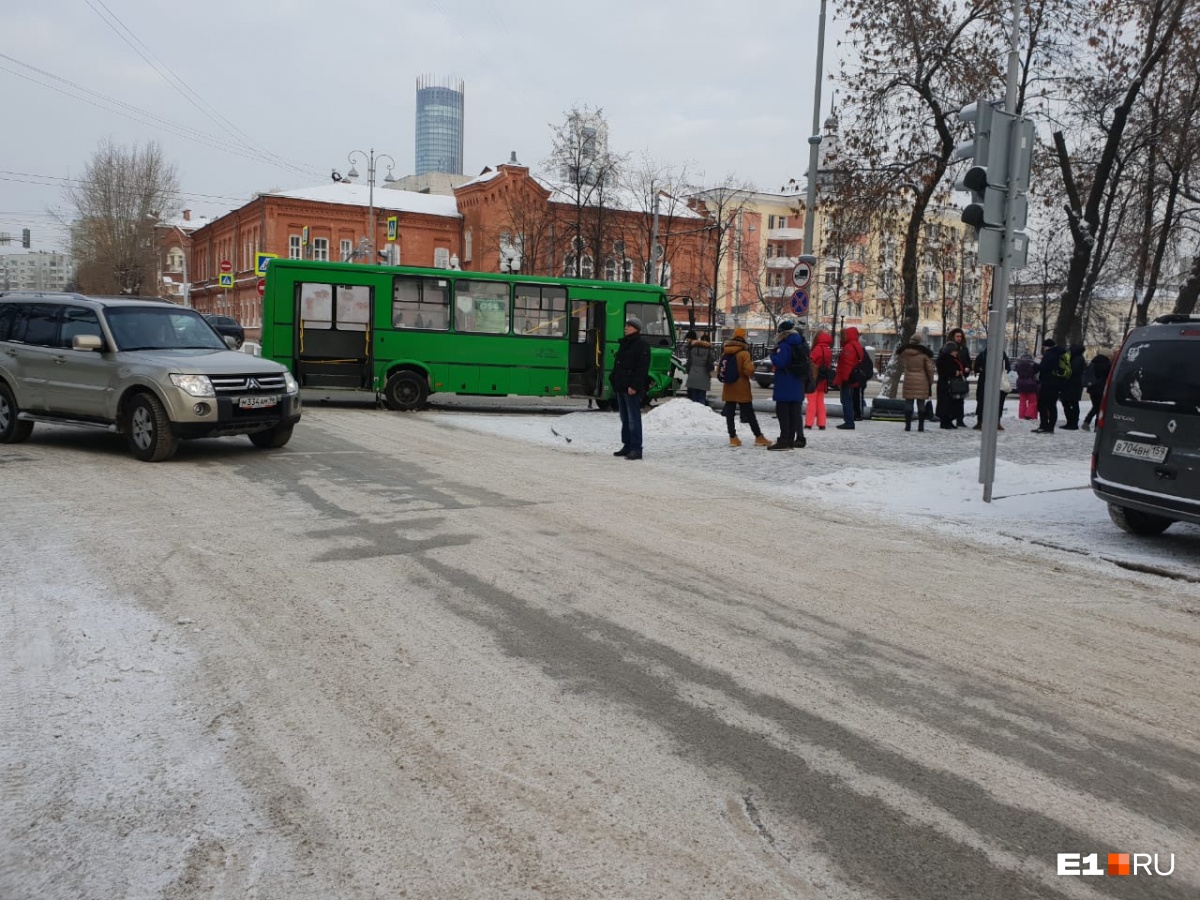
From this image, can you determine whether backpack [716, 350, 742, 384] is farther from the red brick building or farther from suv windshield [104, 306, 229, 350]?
the red brick building

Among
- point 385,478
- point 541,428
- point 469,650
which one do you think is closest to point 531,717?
point 469,650

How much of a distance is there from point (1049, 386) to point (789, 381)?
22.2ft

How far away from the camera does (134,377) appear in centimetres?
1081

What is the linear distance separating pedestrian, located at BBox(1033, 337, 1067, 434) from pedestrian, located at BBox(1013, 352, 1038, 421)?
1531 mm

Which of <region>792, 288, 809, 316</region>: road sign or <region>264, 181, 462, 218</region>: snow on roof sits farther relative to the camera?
<region>264, 181, 462, 218</region>: snow on roof

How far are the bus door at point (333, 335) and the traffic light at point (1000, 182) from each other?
14.1m

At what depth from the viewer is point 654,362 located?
2181 cm

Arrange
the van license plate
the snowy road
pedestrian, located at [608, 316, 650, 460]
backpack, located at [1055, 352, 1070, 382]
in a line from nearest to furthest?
1. the snowy road
2. the van license plate
3. pedestrian, located at [608, 316, 650, 460]
4. backpack, located at [1055, 352, 1070, 382]

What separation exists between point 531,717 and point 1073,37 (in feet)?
82.1

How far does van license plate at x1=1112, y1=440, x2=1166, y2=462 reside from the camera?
25.2 feet

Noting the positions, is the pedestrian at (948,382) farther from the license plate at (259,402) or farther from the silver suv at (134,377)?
the license plate at (259,402)

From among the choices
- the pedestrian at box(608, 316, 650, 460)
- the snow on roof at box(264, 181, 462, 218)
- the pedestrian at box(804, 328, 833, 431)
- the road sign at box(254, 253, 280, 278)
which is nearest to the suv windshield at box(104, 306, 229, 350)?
the pedestrian at box(608, 316, 650, 460)

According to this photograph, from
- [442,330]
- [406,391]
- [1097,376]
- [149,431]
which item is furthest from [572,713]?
[1097,376]

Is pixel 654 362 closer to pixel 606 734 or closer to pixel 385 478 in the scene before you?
pixel 385 478
